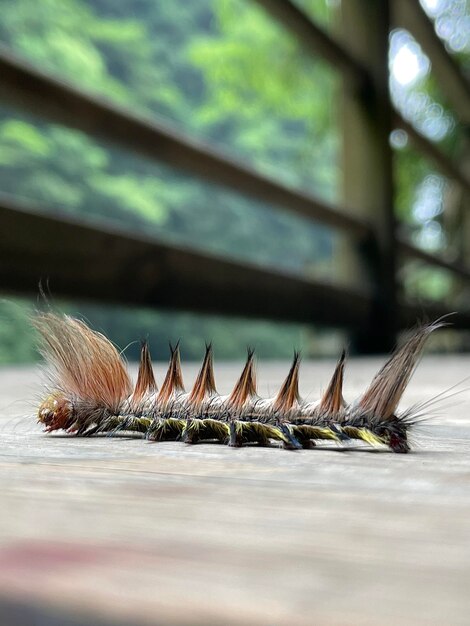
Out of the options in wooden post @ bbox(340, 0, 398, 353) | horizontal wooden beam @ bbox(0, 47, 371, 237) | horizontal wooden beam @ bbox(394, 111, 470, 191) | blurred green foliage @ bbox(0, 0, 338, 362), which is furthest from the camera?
blurred green foliage @ bbox(0, 0, 338, 362)

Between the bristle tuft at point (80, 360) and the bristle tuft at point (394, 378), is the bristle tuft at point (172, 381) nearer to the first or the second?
the bristle tuft at point (80, 360)

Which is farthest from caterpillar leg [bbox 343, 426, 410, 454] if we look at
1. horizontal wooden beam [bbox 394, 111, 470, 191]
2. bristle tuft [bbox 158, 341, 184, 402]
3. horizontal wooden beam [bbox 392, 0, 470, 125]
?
horizontal wooden beam [bbox 392, 0, 470, 125]

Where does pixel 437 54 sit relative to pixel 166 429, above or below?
above

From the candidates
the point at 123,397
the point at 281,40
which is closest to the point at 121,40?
the point at 281,40

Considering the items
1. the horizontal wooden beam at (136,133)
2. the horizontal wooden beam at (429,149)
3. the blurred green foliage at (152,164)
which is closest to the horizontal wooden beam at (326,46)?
the horizontal wooden beam at (429,149)

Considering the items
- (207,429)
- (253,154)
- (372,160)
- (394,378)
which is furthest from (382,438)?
(253,154)

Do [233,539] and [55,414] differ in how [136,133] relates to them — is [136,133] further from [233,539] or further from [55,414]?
[233,539]

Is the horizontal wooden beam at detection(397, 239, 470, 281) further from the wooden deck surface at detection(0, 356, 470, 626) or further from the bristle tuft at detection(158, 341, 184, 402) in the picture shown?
the wooden deck surface at detection(0, 356, 470, 626)
